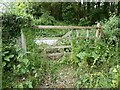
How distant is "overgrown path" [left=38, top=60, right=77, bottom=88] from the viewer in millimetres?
3143

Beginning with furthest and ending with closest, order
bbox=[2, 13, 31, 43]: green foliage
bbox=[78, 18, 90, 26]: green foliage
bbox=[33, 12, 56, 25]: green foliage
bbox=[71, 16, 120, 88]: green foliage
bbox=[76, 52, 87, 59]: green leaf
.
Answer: bbox=[78, 18, 90, 26]: green foliage
bbox=[33, 12, 56, 25]: green foliage
bbox=[76, 52, 87, 59]: green leaf
bbox=[2, 13, 31, 43]: green foliage
bbox=[71, 16, 120, 88]: green foliage

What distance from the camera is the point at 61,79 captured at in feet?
10.7

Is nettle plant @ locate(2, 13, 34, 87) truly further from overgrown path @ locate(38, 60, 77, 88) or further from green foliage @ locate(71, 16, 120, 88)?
green foliage @ locate(71, 16, 120, 88)

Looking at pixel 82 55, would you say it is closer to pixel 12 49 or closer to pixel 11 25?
pixel 12 49

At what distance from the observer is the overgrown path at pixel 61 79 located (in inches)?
124

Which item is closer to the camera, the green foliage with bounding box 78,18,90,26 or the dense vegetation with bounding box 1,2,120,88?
the dense vegetation with bounding box 1,2,120,88

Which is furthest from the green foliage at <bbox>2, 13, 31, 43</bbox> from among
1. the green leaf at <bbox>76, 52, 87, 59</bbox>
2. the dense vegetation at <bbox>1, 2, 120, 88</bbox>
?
the green leaf at <bbox>76, 52, 87, 59</bbox>

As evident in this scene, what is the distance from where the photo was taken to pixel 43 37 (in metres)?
3.67

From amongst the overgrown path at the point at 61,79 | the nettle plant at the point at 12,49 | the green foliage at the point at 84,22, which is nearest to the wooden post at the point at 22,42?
the nettle plant at the point at 12,49

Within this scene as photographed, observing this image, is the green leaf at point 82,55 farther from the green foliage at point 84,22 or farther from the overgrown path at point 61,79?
the green foliage at point 84,22

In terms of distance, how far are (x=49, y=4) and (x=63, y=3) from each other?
34 cm

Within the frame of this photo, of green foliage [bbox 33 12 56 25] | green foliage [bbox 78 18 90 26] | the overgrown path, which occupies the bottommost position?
the overgrown path

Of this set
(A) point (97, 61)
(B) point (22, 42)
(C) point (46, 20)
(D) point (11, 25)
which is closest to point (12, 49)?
(B) point (22, 42)

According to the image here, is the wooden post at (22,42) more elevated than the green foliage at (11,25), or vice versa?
the green foliage at (11,25)
